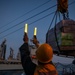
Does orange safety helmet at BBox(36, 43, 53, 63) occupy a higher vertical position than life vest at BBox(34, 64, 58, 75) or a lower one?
higher

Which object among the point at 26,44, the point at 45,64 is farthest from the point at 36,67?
the point at 26,44

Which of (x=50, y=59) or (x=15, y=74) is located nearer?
(x=50, y=59)

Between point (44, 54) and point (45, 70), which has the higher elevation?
point (44, 54)

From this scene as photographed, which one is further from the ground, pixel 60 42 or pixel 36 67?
pixel 60 42

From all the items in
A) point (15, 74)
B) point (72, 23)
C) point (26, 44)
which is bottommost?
point (15, 74)

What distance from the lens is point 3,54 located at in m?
25.4

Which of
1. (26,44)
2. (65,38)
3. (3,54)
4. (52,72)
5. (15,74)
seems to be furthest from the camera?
(3,54)

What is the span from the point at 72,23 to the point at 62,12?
19.7 inches

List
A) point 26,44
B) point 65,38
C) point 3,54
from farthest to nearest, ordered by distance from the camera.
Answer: point 3,54
point 65,38
point 26,44

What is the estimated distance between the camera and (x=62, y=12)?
6.53 m

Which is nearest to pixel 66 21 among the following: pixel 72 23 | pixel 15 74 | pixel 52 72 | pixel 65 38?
pixel 72 23

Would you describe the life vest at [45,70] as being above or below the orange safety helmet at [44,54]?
below

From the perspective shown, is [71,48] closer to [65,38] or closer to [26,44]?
[65,38]

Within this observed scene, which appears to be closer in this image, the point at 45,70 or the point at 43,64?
the point at 45,70
